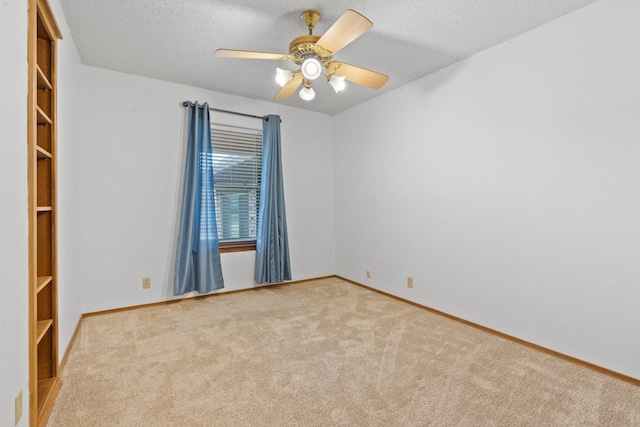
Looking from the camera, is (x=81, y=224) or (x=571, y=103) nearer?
(x=571, y=103)

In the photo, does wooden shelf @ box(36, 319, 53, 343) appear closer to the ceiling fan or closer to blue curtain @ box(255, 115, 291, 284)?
the ceiling fan

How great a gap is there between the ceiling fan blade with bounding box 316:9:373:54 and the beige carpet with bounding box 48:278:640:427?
2.16 metres

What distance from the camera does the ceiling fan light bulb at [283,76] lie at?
2.40 m

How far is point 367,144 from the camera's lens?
411cm

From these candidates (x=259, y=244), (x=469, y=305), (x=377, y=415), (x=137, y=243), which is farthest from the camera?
(x=259, y=244)

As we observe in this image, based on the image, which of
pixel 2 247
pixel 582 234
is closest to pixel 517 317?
pixel 582 234

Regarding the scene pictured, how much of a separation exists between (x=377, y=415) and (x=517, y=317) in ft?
5.35

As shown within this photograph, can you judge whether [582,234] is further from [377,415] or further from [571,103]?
[377,415]

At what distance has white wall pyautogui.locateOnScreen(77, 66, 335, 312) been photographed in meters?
3.12

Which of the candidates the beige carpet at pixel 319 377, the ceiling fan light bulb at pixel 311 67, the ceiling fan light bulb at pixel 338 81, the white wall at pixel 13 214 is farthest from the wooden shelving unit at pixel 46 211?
the ceiling fan light bulb at pixel 338 81

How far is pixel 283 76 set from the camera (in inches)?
95.6

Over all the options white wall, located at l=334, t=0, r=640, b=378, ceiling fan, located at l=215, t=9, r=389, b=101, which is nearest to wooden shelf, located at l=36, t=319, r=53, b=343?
ceiling fan, located at l=215, t=9, r=389, b=101

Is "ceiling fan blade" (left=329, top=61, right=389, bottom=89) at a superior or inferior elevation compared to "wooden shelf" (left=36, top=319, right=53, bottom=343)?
superior

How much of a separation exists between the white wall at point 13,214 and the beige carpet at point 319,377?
0.57m
